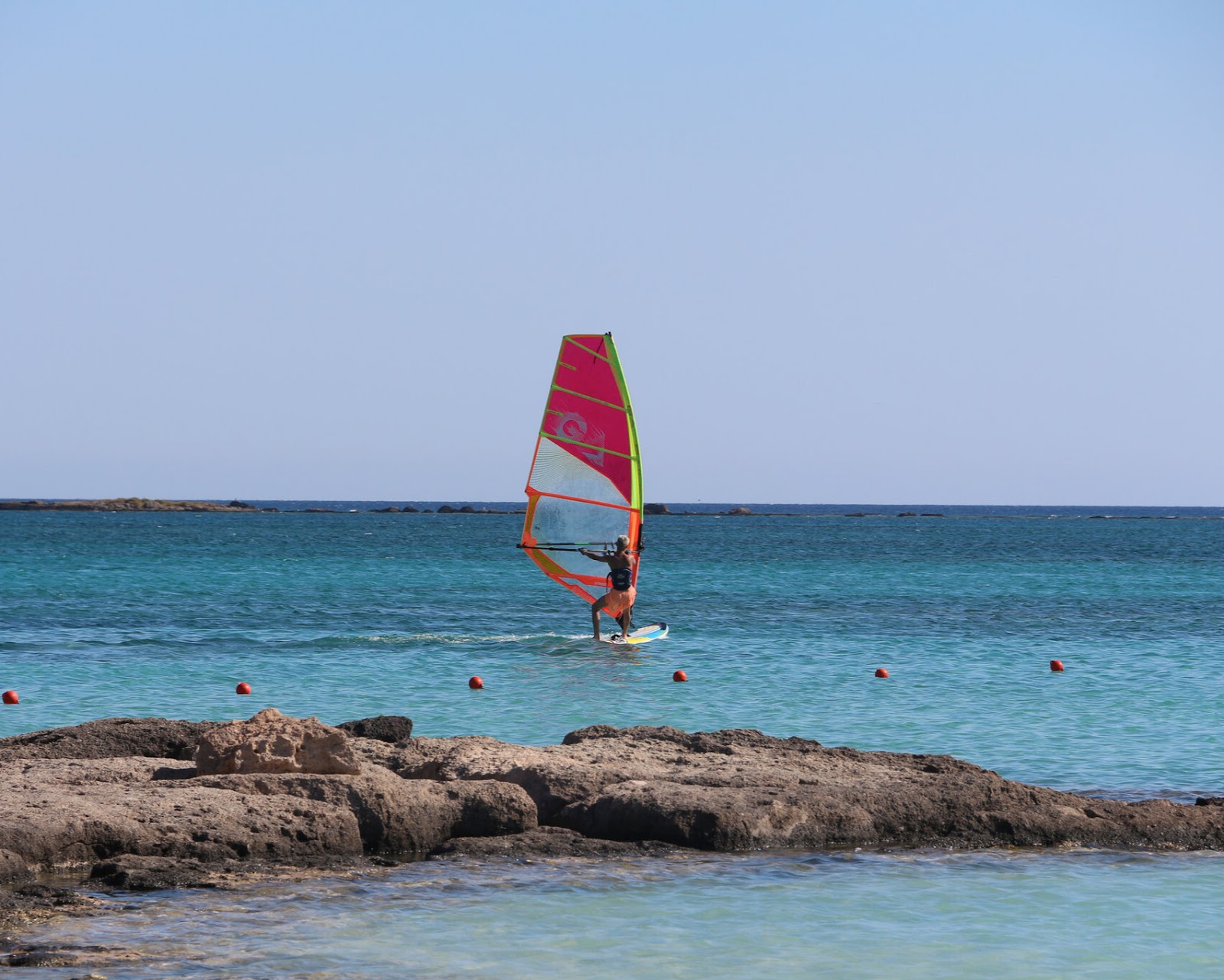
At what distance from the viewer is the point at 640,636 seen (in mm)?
28734

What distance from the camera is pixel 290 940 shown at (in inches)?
348

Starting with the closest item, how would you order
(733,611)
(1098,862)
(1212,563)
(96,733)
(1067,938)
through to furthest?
(1067,938) < (1098,862) < (96,733) < (733,611) < (1212,563)

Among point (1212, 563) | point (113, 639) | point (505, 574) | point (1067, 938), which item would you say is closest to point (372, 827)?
point (1067, 938)

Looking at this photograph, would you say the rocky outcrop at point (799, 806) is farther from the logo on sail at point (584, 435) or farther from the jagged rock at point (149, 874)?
the logo on sail at point (584, 435)

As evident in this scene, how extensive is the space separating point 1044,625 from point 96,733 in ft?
81.3

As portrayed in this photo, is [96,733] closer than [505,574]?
Yes

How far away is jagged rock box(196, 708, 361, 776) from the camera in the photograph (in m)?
11.9

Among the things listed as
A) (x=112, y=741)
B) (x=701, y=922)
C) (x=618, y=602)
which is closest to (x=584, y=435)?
(x=618, y=602)

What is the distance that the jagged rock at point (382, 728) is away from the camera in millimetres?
14164

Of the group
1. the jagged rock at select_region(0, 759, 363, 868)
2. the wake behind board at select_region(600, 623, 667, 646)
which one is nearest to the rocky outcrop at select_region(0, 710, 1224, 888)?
the jagged rock at select_region(0, 759, 363, 868)

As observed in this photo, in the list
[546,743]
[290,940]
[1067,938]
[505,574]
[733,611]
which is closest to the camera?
[290,940]

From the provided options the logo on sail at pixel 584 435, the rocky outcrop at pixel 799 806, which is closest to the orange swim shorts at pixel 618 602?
the logo on sail at pixel 584 435

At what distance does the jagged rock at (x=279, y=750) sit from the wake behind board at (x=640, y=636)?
16468 mm

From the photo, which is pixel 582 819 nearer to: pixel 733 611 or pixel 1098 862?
pixel 1098 862
